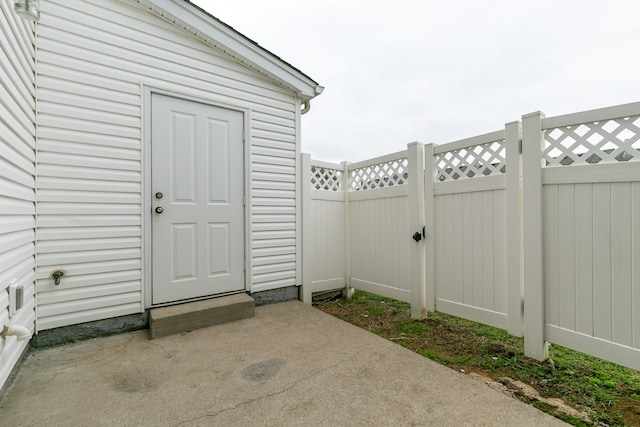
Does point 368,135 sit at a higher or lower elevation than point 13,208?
higher

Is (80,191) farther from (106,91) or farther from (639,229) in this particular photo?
(639,229)

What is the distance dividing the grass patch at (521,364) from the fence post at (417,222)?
0.72 feet

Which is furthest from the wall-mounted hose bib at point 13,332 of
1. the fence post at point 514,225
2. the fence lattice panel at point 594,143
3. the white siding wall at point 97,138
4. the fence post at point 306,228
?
the fence lattice panel at point 594,143

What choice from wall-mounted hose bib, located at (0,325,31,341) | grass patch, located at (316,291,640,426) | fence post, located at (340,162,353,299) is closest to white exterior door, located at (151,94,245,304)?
wall-mounted hose bib, located at (0,325,31,341)

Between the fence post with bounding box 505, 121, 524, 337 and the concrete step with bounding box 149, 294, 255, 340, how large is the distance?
8.00 ft

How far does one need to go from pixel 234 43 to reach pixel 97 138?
5.63 ft

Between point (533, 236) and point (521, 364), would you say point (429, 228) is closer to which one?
point (533, 236)

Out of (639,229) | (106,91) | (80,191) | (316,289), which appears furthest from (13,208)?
(639,229)

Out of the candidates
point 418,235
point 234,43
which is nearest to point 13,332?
point 234,43

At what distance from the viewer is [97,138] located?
241 cm

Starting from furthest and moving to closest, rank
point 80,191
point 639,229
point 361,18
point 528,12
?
point 361,18
point 528,12
point 80,191
point 639,229

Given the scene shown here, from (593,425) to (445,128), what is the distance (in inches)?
322

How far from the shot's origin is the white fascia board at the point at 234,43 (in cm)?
270

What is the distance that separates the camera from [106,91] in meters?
2.46
